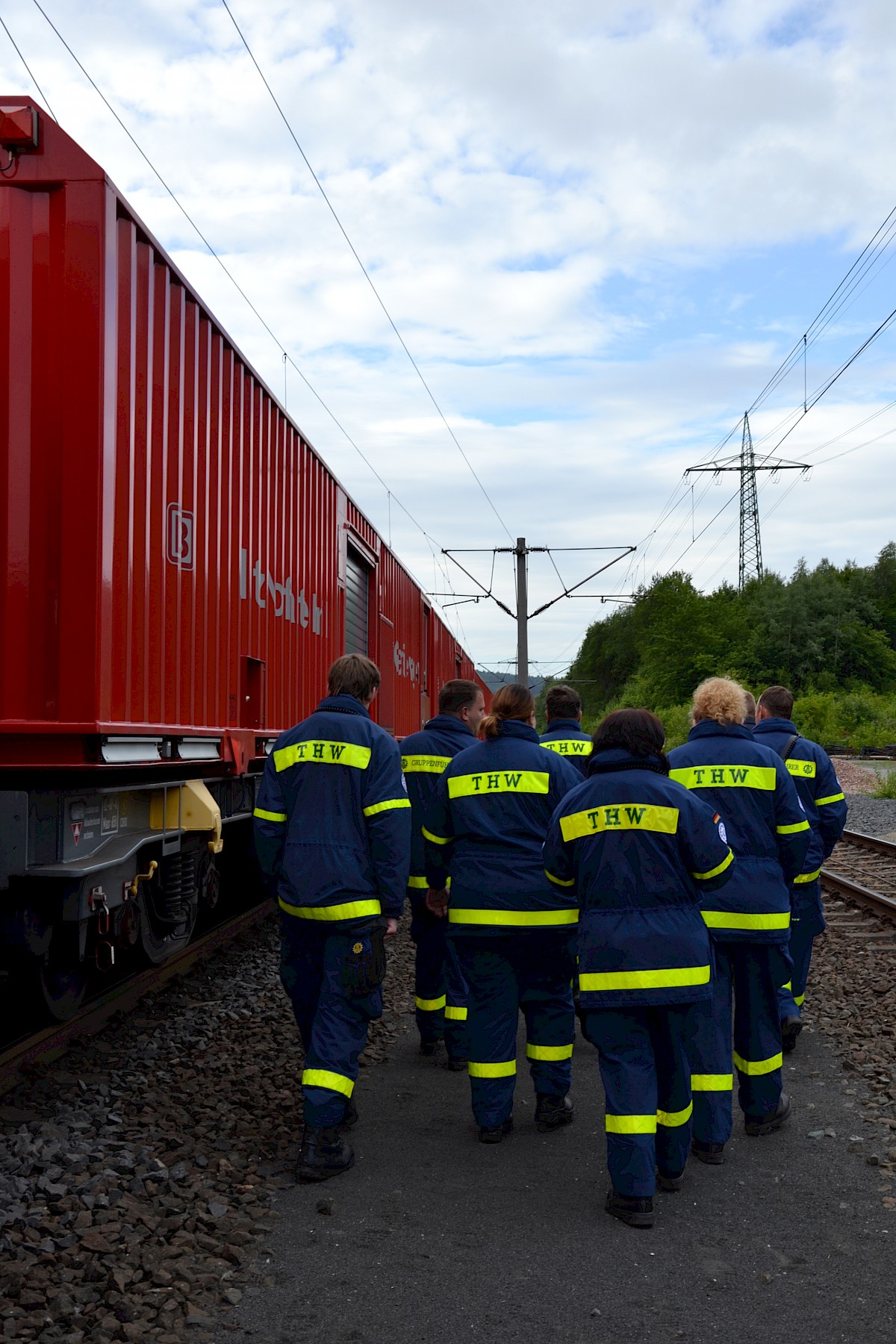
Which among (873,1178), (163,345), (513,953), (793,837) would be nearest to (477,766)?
(513,953)

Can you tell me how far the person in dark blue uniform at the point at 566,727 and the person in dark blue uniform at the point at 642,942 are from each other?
2561 millimetres

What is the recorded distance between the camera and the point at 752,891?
4.47 metres

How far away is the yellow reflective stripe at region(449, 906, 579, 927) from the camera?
14.5ft

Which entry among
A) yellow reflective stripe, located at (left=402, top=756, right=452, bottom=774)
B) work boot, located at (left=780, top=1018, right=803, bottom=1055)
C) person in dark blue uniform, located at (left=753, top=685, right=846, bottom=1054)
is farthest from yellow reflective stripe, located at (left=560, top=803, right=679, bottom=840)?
work boot, located at (left=780, top=1018, right=803, bottom=1055)

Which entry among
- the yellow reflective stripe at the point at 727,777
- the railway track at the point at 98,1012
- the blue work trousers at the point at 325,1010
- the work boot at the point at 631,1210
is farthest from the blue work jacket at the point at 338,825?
the railway track at the point at 98,1012

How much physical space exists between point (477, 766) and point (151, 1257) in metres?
2.06

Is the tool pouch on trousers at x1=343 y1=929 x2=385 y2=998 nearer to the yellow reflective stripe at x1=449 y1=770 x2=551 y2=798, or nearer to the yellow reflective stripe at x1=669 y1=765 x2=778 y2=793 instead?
the yellow reflective stripe at x1=449 y1=770 x2=551 y2=798

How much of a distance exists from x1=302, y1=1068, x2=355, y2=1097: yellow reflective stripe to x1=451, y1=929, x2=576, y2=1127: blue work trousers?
51 cm

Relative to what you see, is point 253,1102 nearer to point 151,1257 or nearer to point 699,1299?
point 151,1257

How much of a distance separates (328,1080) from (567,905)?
1.06 meters

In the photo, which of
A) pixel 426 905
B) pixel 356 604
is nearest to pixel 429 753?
pixel 426 905

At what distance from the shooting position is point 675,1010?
151 inches

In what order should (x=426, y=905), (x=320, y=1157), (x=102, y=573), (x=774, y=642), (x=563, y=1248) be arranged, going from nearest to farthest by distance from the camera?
(x=563, y=1248) → (x=320, y=1157) → (x=102, y=573) → (x=426, y=905) → (x=774, y=642)

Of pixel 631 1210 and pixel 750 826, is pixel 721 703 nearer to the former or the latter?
pixel 750 826
